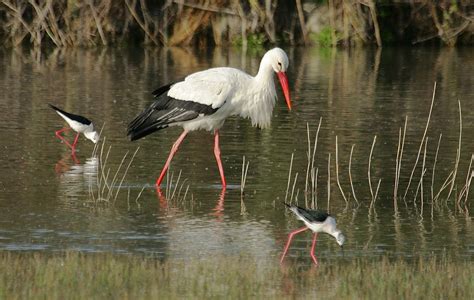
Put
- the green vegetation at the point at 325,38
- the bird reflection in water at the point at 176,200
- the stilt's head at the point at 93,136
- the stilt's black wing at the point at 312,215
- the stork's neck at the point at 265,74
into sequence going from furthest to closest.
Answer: the green vegetation at the point at 325,38 → the stilt's head at the point at 93,136 → the stork's neck at the point at 265,74 → the bird reflection in water at the point at 176,200 → the stilt's black wing at the point at 312,215

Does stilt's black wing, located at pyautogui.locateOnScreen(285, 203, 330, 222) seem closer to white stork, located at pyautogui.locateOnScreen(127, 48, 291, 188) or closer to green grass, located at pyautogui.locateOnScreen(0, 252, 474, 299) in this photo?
green grass, located at pyautogui.locateOnScreen(0, 252, 474, 299)

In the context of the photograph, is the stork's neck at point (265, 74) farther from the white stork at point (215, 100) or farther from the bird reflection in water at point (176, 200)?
the bird reflection in water at point (176, 200)

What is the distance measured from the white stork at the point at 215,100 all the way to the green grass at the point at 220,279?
3.73 metres

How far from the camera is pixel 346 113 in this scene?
1972 centimetres

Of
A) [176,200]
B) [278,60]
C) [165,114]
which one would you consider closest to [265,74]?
[278,60]

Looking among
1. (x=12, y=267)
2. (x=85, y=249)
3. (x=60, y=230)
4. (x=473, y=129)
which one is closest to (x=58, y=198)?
(x=60, y=230)

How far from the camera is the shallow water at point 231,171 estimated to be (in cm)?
1084

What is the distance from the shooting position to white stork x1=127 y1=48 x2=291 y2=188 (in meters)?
13.3

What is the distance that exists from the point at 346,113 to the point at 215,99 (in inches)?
264

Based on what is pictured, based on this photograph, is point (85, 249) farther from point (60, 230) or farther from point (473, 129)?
point (473, 129)

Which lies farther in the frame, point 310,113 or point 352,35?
point 352,35

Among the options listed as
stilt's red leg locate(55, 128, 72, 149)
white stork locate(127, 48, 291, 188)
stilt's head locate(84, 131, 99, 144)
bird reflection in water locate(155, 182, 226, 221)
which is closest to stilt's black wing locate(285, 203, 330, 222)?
bird reflection in water locate(155, 182, 226, 221)

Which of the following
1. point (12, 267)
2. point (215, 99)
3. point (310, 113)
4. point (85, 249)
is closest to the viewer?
point (12, 267)

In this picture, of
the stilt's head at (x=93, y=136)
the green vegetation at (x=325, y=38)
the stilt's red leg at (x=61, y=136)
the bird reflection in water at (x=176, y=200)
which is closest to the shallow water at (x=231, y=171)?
the bird reflection in water at (x=176, y=200)
